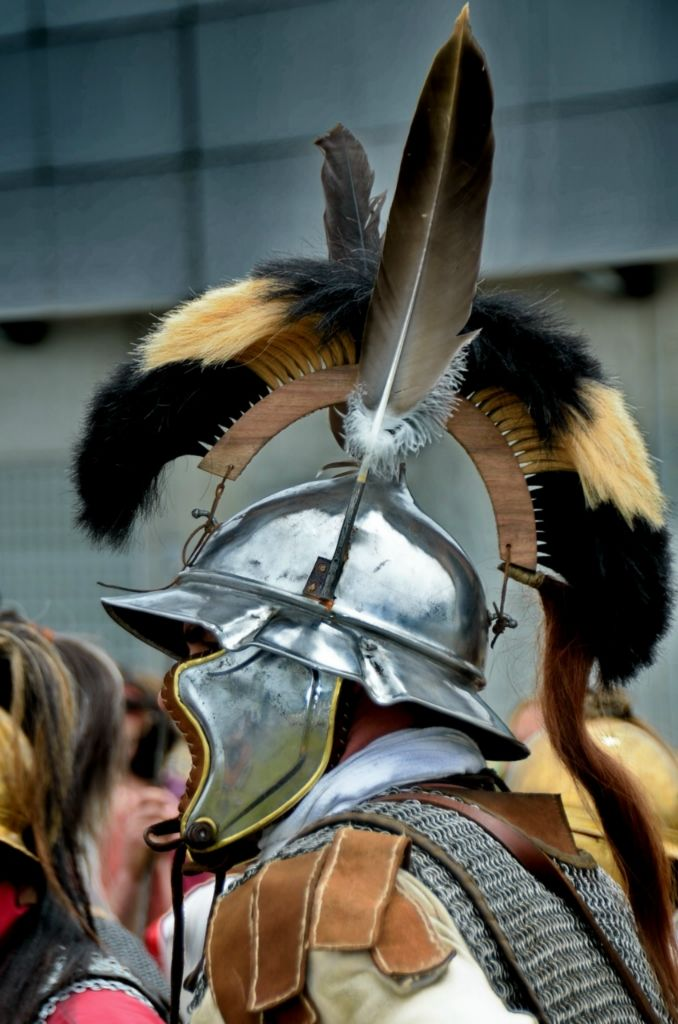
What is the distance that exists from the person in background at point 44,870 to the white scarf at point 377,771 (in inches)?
26.6

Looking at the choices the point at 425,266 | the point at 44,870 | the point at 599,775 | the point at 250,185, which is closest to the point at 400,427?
the point at 425,266

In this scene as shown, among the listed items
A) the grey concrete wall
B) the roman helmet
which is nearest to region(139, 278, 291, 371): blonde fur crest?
the roman helmet

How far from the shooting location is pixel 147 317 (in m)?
8.54

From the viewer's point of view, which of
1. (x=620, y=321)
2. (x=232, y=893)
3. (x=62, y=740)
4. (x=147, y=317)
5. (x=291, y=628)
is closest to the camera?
(x=232, y=893)

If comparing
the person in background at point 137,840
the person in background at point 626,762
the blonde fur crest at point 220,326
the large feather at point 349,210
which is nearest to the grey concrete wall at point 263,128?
the person in background at point 137,840

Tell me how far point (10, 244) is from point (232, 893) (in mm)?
7569

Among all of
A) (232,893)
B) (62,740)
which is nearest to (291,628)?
(232,893)

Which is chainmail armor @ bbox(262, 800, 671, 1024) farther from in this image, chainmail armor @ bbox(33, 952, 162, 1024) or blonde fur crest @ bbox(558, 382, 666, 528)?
chainmail armor @ bbox(33, 952, 162, 1024)

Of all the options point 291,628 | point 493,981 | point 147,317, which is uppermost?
point 147,317

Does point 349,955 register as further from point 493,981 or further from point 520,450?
point 520,450

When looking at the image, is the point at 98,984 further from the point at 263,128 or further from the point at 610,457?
the point at 263,128

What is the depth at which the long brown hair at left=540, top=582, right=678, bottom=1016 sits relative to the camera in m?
2.53

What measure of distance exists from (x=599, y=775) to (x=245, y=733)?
0.74 m

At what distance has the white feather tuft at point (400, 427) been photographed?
2340 mm
